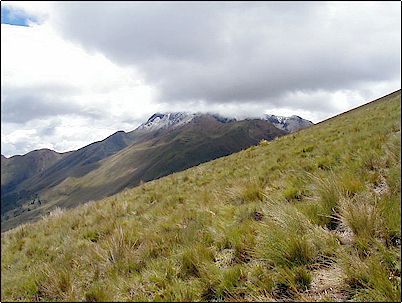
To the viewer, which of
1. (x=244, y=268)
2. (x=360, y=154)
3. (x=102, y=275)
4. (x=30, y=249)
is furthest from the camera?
(x=360, y=154)

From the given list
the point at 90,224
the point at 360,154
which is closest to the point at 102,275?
the point at 90,224

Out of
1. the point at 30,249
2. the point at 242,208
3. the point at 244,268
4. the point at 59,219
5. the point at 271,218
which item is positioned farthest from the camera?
the point at 59,219

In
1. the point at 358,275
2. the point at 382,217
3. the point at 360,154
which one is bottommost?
the point at 358,275

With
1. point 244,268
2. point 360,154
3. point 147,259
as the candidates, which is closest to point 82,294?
point 147,259

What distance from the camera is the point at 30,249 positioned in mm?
9070

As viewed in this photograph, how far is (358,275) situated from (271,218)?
2.38 meters

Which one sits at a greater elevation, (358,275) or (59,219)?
(59,219)

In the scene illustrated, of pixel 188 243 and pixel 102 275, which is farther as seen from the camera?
pixel 188 243

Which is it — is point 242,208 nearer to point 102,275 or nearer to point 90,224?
point 102,275

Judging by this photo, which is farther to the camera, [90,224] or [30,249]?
[90,224]

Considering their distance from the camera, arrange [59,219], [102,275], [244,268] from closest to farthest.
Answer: [244,268] < [102,275] < [59,219]

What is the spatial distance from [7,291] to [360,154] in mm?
8914

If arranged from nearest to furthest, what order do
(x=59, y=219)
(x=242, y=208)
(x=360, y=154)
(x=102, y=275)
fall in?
(x=102, y=275) → (x=242, y=208) → (x=360, y=154) → (x=59, y=219)

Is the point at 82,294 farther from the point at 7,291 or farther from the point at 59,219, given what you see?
the point at 59,219
